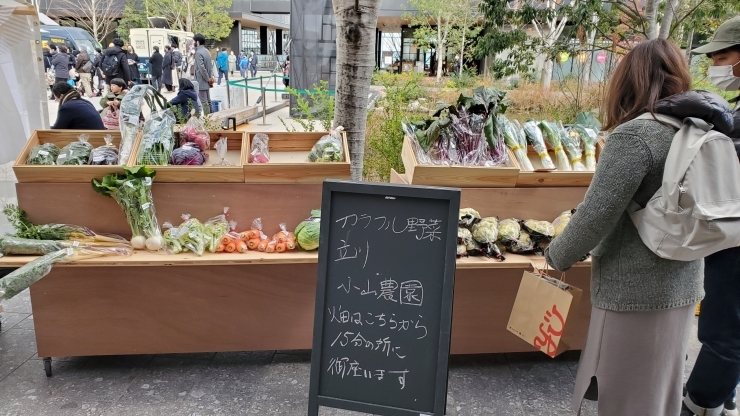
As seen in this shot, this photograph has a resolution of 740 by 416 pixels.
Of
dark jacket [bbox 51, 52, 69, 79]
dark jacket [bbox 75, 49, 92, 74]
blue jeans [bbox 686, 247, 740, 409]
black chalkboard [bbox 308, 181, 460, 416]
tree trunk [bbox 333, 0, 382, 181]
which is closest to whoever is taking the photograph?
black chalkboard [bbox 308, 181, 460, 416]

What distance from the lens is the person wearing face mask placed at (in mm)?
2518

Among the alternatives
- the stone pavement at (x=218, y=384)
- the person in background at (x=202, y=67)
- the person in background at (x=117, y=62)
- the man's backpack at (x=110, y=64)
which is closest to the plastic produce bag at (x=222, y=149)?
the stone pavement at (x=218, y=384)

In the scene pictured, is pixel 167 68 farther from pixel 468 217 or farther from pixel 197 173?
pixel 468 217

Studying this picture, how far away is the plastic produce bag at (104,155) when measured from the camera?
305cm

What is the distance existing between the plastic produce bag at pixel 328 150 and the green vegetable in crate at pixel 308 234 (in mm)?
408

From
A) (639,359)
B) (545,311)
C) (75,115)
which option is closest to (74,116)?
(75,115)

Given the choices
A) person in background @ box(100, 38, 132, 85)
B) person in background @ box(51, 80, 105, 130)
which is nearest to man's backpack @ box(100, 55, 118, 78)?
person in background @ box(100, 38, 132, 85)

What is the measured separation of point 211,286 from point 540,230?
2.01 meters

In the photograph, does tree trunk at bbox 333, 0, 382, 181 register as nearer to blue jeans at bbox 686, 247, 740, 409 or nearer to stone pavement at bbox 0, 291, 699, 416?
stone pavement at bbox 0, 291, 699, 416

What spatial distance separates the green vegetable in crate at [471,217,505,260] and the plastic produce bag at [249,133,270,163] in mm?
1352

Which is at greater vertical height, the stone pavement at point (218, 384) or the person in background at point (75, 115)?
the person in background at point (75, 115)

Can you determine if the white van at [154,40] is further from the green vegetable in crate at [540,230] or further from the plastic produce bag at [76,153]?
the green vegetable in crate at [540,230]

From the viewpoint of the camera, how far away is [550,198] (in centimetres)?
324

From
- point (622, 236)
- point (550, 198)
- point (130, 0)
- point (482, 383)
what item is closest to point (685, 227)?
point (622, 236)
